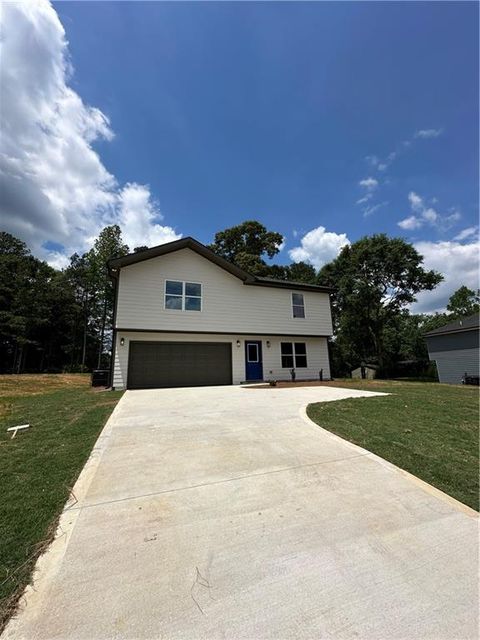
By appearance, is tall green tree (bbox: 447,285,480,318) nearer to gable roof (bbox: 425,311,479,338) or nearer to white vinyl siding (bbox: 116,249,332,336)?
gable roof (bbox: 425,311,479,338)

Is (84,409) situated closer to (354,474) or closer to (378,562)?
(354,474)

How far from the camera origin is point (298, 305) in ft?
53.8

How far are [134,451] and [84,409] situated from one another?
3844mm

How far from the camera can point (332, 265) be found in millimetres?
27844

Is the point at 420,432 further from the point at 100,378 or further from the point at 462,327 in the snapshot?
the point at 462,327

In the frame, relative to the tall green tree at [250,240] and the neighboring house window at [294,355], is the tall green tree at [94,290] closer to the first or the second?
the tall green tree at [250,240]

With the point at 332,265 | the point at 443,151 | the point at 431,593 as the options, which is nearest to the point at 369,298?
the point at 332,265

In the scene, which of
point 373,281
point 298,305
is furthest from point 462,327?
point 298,305

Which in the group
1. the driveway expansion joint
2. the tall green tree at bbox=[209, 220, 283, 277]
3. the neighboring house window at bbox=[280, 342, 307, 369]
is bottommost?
the driveway expansion joint

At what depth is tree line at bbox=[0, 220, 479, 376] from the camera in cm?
2467

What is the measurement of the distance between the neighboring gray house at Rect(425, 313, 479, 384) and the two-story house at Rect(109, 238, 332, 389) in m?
12.5

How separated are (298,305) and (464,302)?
42119mm

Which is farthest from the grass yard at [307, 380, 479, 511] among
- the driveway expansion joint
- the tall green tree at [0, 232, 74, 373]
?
the tall green tree at [0, 232, 74, 373]

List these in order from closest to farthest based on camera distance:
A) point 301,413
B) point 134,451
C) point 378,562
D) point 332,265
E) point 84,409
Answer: point 378,562 < point 134,451 < point 301,413 < point 84,409 < point 332,265
